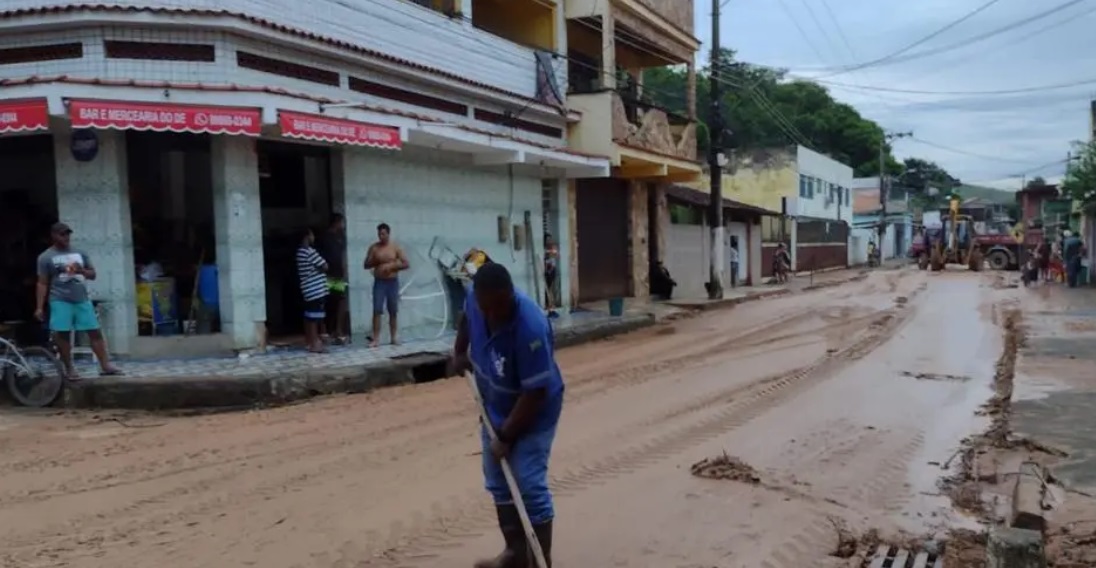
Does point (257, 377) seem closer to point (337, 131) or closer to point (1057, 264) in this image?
point (337, 131)

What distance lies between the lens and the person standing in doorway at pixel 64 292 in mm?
9391

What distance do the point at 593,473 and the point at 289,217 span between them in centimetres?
864

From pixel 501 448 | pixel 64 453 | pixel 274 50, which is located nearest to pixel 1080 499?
pixel 501 448

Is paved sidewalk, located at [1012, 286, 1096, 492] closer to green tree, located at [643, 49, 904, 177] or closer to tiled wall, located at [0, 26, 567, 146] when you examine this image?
tiled wall, located at [0, 26, 567, 146]

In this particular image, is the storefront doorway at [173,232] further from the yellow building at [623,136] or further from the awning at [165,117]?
the yellow building at [623,136]

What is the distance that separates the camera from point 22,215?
1277 cm

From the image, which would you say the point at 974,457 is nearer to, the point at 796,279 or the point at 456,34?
the point at 456,34

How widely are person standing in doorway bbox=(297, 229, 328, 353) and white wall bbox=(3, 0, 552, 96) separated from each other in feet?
9.68

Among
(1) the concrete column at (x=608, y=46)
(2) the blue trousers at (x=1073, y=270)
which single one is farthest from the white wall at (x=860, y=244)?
(1) the concrete column at (x=608, y=46)

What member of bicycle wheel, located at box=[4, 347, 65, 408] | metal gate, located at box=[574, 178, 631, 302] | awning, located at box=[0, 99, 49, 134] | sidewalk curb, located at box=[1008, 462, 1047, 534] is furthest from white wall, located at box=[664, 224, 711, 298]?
sidewalk curb, located at box=[1008, 462, 1047, 534]

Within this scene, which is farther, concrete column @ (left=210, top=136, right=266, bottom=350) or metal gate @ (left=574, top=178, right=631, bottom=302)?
metal gate @ (left=574, top=178, right=631, bottom=302)

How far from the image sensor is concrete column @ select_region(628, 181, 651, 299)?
2395cm

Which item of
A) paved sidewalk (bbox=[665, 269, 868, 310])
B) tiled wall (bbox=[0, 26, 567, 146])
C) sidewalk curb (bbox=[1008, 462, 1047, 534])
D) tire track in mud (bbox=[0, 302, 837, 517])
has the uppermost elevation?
tiled wall (bbox=[0, 26, 567, 146])

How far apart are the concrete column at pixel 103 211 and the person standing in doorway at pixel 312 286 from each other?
6.47 feet
